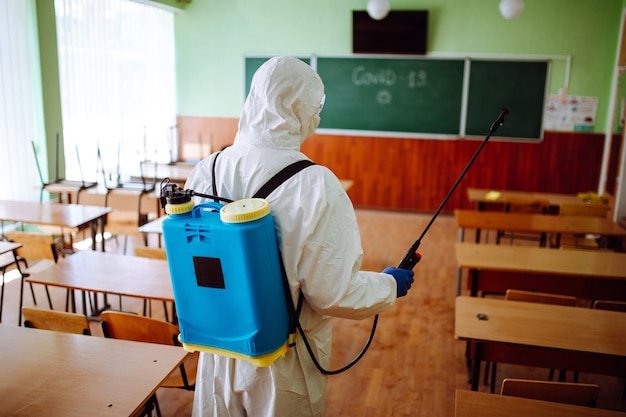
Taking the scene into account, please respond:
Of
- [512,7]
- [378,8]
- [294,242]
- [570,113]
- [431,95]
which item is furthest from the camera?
[431,95]

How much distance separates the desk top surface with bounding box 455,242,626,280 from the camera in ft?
10.3

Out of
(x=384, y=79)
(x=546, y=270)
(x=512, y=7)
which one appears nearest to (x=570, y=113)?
(x=512, y=7)

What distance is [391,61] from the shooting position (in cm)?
679

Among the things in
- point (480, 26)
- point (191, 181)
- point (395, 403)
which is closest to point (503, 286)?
point (395, 403)

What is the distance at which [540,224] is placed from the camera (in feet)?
14.0

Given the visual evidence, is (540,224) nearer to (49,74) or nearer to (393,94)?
(393,94)

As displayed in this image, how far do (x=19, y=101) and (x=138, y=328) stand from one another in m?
3.72

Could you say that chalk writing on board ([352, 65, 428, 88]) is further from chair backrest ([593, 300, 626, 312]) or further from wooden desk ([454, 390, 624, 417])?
wooden desk ([454, 390, 624, 417])

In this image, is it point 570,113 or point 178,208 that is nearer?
point 178,208

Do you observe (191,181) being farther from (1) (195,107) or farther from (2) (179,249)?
(1) (195,107)

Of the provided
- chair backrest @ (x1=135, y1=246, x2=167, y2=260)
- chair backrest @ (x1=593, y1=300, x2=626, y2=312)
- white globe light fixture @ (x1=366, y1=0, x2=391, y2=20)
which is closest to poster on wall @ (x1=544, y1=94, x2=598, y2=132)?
white globe light fixture @ (x1=366, y1=0, x2=391, y2=20)

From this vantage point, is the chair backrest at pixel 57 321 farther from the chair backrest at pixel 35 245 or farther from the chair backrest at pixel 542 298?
the chair backrest at pixel 542 298

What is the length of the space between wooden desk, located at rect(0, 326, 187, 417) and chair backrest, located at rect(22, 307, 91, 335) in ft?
0.50

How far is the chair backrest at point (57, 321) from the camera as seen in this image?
2.30 m
